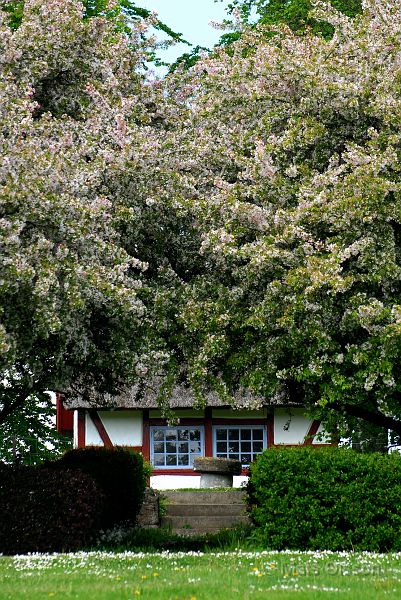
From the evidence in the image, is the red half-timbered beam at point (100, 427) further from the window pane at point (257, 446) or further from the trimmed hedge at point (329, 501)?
the trimmed hedge at point (329, 501)

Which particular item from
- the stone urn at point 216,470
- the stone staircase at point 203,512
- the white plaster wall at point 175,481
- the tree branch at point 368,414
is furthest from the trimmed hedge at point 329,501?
the white plaster wall at point 175,481

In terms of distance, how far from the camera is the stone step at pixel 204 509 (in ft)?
63.7

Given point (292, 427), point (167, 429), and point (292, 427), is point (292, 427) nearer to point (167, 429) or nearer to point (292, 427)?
point (292, 427)

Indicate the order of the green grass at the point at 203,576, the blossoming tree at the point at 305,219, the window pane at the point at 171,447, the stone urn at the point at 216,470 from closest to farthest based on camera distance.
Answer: the green grass at the point at 203,576 → the blossoming tree at the point at 305,219 → the stone urn at the point at 216,470 → the window pane at the point at 171,447

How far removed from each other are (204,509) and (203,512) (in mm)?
65

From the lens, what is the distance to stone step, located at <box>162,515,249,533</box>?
18672 millimetres

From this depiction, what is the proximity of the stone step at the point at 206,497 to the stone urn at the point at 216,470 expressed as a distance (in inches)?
91.7

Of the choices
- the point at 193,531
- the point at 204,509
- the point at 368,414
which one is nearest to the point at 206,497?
the point at 204,509

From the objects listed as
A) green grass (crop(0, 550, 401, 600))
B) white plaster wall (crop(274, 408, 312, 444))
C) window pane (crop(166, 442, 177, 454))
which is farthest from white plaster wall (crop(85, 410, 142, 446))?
green grass (crop(0, 550, 401, 600))

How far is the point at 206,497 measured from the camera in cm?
2052

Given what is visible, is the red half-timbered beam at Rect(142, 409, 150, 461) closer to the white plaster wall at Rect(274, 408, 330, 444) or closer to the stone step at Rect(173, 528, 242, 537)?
the white plaster wall at Rect(274, 408, 330, 444)

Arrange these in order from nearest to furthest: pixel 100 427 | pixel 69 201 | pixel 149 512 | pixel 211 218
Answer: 1. pixel 69 201
2. pixel 211 218
3. pixel 149 512
4. pixel 100 427

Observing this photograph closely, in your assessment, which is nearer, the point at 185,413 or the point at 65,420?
the point at 185,413

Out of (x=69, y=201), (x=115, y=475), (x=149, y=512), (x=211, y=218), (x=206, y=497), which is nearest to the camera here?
(x=69, y=201)
